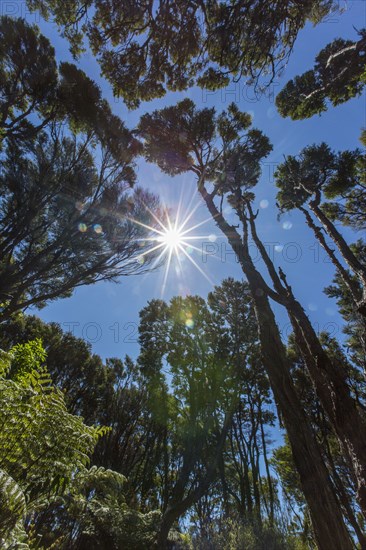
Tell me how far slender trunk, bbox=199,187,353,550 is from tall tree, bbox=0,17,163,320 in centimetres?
557

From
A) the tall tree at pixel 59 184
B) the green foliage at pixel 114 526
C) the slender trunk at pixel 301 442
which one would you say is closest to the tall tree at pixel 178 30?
the tall tree at pixel 59 184

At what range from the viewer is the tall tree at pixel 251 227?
9.91 ft

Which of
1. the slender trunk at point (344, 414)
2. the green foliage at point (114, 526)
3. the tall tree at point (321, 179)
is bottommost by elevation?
the green foliage at point (114, 526)

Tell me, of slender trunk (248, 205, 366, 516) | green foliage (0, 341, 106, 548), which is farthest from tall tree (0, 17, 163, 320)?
slender trunk (248, 205, 366, 516)

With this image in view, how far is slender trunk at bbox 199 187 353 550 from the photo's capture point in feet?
9.05

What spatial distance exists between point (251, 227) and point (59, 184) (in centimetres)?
612

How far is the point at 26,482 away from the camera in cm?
295

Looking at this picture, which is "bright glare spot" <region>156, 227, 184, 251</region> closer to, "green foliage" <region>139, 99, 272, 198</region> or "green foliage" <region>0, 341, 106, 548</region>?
"green foliage" <region>139, 99, 272, 198</region>

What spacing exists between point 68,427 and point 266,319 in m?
3.32

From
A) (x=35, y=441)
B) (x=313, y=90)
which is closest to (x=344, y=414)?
(x=35, y=441)

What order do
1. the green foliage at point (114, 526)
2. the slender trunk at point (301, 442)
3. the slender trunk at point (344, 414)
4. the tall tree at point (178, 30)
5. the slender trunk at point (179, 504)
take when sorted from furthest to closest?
the slender trunk at point (179, 504), the green foliage at point (114, 526), the tall tree at point (178, 30), the slender trunk at point (344, 414), the slender trunk at point (301, 442)

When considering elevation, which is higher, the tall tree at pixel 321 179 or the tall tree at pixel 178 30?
the tall tree at pixel 321 179

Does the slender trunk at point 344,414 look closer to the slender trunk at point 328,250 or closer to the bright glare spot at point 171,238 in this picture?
the slender trunk at point 328,250

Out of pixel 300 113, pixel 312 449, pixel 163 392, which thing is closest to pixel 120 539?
pixel 163 392
